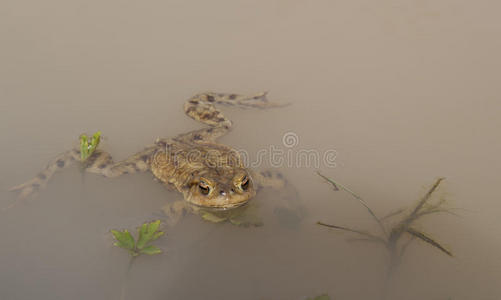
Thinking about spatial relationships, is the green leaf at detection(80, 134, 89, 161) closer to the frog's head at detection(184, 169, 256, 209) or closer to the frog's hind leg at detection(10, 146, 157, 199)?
the frog's hind leg at detection(10, 146, 157, 199)

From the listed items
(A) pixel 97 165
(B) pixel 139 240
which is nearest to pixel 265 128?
(A) pixel 97 165

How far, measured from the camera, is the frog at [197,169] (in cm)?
376

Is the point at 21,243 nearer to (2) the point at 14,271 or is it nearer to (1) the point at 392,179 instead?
(2) the point at 14,271

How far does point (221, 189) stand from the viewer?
146 inches

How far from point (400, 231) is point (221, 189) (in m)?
1.64

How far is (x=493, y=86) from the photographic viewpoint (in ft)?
16.6

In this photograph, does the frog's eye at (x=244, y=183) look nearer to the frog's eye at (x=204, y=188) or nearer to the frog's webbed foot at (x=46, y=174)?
the frog's eye at (x=204, y=188)

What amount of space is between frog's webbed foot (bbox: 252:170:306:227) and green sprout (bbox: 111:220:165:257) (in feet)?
3.99

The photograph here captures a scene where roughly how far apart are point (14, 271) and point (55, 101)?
8.33ft

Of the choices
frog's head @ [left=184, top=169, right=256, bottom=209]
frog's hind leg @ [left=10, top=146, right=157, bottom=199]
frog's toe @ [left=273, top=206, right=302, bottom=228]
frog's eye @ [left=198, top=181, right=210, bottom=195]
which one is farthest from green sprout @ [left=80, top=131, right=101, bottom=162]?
frog's toe @ [left=273, top=206, right=302, bottom=228]

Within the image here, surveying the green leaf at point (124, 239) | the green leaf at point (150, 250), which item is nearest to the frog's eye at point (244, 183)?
the green leaf at point (150, 250)

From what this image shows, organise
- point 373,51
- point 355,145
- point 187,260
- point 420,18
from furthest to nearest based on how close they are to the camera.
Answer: point 420,18
point 373,51
point 355,145
point 187,260

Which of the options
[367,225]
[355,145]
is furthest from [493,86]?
[367,225]

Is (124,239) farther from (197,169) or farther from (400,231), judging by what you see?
(400,231)
